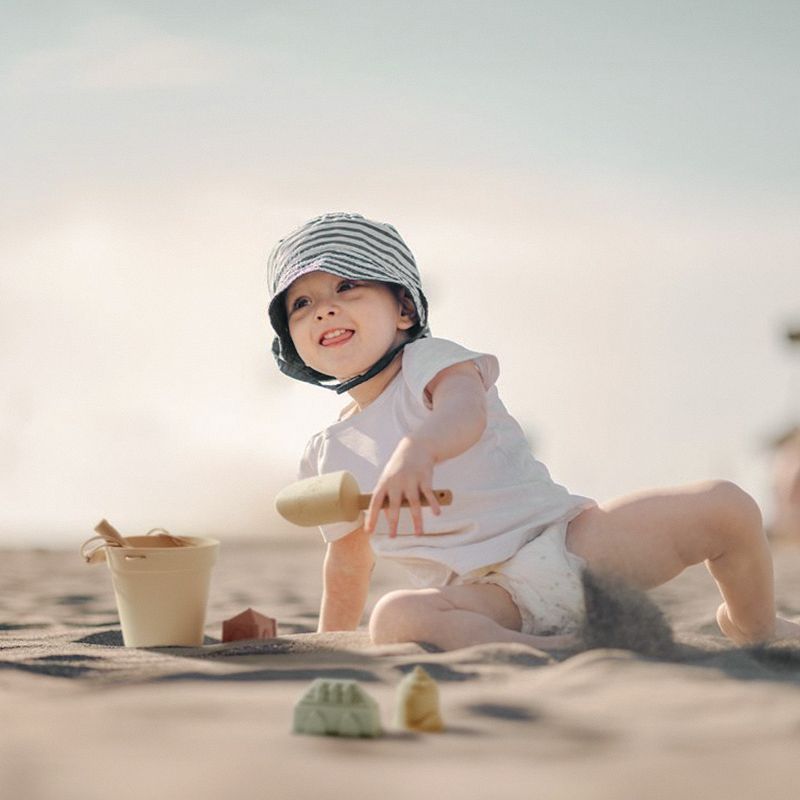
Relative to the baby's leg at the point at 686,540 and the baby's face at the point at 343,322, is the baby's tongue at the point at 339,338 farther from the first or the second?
the baby's leg at the point at 686,540

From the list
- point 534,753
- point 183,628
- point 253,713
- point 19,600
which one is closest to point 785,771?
point 534,753

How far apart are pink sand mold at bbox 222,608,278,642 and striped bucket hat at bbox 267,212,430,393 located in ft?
2.02

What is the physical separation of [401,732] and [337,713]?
0.10 m

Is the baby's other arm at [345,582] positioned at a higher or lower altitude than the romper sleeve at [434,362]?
lower

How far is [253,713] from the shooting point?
166 cm

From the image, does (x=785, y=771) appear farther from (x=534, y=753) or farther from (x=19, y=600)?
(x=19, y=600)

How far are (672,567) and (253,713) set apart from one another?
1.27m

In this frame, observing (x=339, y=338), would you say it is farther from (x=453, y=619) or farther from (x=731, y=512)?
(x=731, y=512)

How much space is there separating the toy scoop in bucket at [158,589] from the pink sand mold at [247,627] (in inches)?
4.7

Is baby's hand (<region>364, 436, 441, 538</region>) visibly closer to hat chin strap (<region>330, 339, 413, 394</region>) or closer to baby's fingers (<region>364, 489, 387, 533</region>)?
baby's fingers (<region>364, 489, 387, 533</region>)

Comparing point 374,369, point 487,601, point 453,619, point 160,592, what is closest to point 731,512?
point 487,601

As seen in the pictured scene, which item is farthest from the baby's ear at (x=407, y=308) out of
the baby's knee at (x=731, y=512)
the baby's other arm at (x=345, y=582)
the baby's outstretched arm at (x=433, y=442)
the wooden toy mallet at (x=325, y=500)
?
the baby's knee at (x=731, y=512)

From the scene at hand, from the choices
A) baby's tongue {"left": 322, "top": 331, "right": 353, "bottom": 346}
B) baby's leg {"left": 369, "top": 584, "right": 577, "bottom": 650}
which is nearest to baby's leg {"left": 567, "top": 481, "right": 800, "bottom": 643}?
baby's leg {"left": 369, "top": 584, "right": 577, "bottom": 650}

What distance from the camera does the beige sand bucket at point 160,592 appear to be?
2.66 m
